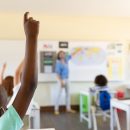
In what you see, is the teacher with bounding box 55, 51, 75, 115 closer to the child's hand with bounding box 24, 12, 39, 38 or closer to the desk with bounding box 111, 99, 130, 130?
the desk with bounding box 111, 99, 130, 130

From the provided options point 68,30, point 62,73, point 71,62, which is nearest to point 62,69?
point 62,73

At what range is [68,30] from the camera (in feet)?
21.6

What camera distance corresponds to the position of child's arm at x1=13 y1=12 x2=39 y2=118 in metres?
0.71

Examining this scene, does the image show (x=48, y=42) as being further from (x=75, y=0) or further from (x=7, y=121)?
(x=7, y=121)

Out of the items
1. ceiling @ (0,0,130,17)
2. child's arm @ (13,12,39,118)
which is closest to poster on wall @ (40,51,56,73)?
ceiling @ (0,0,130,17)

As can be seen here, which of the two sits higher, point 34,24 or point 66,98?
point 34,24

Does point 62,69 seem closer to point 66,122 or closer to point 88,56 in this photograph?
point 88,56

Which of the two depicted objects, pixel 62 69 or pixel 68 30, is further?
pixel 68 30

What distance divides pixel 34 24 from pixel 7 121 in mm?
288

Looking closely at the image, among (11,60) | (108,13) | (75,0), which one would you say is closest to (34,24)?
(75,0)

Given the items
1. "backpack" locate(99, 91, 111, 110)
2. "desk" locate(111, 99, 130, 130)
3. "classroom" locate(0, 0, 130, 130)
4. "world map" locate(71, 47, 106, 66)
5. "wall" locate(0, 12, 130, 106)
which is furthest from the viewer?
"world map" locate(71, 47, 106, 66)

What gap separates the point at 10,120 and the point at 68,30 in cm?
600

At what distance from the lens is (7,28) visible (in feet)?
20.4

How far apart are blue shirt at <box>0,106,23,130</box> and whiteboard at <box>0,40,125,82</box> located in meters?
5.54
